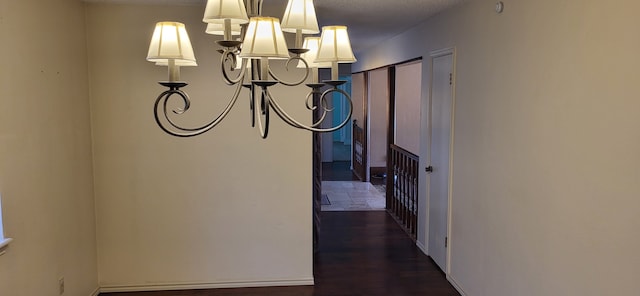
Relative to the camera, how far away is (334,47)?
176 cm

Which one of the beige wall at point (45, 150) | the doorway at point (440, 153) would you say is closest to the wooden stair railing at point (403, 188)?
the doorway at point (440, 153)

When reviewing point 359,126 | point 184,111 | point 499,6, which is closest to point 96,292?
point 184,111

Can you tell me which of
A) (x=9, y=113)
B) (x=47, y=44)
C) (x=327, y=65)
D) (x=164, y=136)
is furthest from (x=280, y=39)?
(x=164, y=136)

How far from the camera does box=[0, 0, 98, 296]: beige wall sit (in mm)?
2635

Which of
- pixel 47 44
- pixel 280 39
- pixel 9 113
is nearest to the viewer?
pixel 280 39

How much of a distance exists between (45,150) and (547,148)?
120 inches

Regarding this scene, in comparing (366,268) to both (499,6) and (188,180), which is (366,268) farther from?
(499,6)

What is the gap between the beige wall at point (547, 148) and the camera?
2.01 metres

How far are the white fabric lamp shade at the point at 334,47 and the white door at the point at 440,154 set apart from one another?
7.96 ft

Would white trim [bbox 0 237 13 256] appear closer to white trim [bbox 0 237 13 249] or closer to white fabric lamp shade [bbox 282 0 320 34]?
white trim [bbox 0 237 13 249]

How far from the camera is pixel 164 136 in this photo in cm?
382

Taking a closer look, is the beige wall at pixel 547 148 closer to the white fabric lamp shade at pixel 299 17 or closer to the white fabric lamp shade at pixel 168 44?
the white fabric lamp shade at pixel 299 17

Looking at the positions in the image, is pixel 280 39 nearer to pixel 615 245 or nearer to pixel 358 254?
pixel 615 245

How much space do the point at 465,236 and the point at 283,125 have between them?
1728 millimetres
